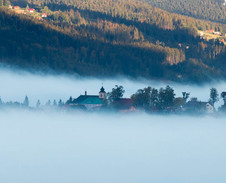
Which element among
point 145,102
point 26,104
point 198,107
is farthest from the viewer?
point 26,104

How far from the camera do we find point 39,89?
184 metres

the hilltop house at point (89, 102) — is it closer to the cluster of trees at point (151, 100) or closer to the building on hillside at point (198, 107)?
the cluster of trees at point (151, 100)

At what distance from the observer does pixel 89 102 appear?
149 metres

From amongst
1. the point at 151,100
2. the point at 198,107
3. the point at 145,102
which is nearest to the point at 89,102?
the point at 145,102

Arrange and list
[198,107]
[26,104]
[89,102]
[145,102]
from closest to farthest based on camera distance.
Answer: [145,102], [198,107], [26,104], [89,102]

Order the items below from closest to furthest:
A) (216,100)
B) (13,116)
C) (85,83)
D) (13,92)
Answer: (13,116), (216,100), (13,92), (85,83)

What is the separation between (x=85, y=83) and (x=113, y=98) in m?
53.0

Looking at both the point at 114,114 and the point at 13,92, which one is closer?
the point at 114,114

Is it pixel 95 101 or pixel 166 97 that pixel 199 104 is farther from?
pixel 95 101

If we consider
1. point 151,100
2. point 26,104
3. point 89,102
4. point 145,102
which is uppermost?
point 151,100

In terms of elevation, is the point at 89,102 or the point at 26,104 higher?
the point at 89,102

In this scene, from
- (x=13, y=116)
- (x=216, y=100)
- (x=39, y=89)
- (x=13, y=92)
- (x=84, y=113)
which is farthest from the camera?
(x=39, y=89)

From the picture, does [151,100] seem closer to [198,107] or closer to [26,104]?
[198,107]

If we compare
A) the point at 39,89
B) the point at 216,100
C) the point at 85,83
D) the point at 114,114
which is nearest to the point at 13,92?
the point at 39,89
